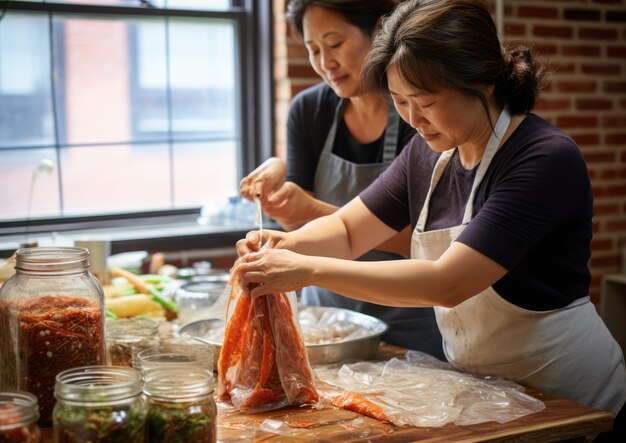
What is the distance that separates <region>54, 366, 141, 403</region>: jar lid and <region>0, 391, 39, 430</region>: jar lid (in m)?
0.04

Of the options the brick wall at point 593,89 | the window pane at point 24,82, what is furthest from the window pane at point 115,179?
the brick wall at point 593,89

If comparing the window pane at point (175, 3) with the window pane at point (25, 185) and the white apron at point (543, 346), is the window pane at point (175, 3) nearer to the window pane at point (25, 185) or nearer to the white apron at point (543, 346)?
the window pane at point (25, 185)

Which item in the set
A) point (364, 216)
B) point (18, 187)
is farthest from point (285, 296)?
point (18, 187)

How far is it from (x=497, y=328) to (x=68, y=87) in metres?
2.25

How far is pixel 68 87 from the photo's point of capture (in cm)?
332

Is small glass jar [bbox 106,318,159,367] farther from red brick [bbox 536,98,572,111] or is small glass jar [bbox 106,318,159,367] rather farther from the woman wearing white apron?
red brick [bbox 536,98,572,111]

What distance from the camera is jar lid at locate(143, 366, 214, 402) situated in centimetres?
120

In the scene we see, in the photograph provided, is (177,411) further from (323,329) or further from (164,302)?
(164,302)

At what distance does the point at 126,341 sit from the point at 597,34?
2837mm

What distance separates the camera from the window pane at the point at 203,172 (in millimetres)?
3576

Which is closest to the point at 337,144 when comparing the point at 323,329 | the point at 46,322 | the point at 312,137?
the point at 312,137

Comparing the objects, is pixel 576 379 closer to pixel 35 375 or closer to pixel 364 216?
pixel 364 216

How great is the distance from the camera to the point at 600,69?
3.75m

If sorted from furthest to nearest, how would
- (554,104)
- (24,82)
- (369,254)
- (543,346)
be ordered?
(554,104) < (24,82) < (369,254) < (543,346)
